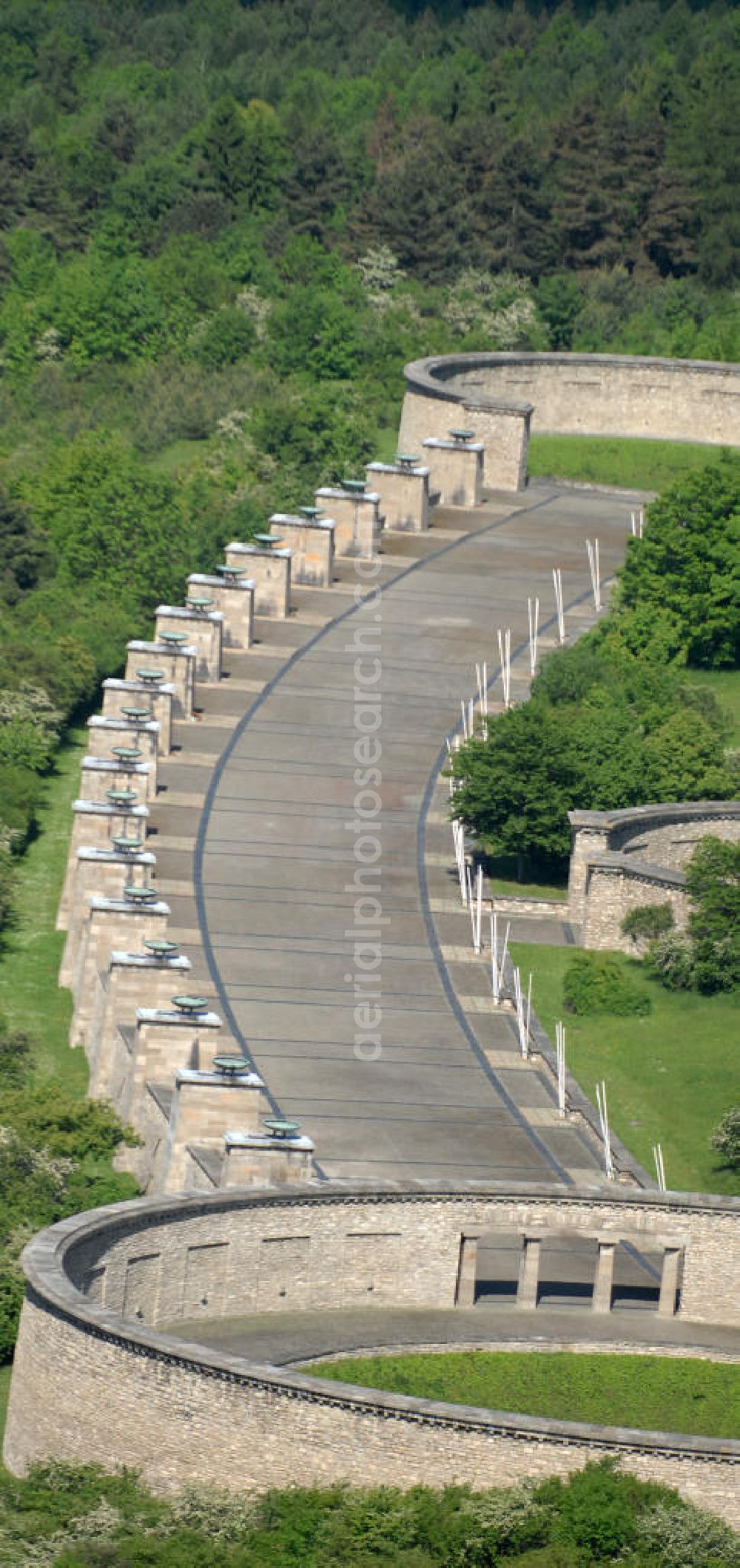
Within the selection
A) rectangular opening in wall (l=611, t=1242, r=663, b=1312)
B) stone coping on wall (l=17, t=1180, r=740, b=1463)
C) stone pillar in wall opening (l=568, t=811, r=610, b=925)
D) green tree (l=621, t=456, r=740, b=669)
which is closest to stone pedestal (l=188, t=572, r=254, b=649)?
green tree (l=621, t=456, r=740, b=669)

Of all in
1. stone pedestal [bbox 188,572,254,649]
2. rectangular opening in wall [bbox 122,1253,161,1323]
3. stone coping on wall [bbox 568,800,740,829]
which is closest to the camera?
rectangular opening in wall [bbox 122,1253,161,1323]

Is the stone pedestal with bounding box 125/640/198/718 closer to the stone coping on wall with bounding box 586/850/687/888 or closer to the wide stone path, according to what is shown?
the wide stone path

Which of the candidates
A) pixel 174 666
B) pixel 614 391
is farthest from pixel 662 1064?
pixel 614 391

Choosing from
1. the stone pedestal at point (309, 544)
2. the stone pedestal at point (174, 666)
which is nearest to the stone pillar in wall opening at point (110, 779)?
the stone pedestal at point (174, 666)

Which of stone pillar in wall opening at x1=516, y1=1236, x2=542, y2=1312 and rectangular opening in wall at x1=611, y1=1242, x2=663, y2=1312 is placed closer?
stone pillar in wall opening at x1=516, y1=1236, x2=542, y2=1312

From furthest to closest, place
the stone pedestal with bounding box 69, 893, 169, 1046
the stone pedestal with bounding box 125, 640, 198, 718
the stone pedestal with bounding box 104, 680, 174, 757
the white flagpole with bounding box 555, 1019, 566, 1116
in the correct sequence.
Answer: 1. the stone pedestal with bounding box 125, 640, 198, 718
2. the stone pedestal with bounding box 104, 680, 174, 757
3. the stone pedestal with bounding box 69, 893, 169, 1046
4. the white flagpole with bounding box 555, 1019, 566, 1116

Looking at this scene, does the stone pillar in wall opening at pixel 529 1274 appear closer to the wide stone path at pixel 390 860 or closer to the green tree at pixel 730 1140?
the wide stone path at pixel 390 860

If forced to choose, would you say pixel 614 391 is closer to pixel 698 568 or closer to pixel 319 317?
pixel 319 317
